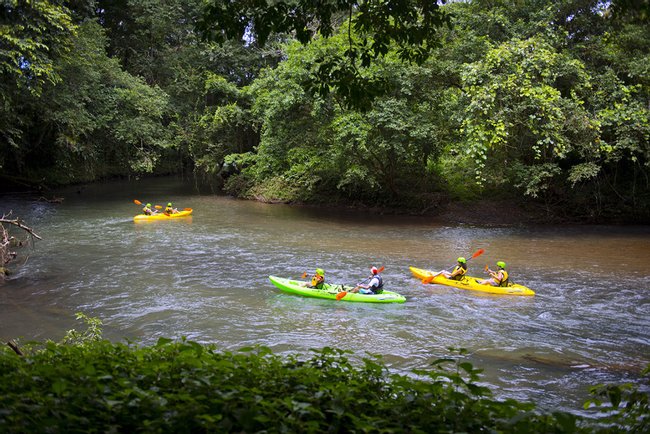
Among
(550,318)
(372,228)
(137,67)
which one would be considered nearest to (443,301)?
(550,318)

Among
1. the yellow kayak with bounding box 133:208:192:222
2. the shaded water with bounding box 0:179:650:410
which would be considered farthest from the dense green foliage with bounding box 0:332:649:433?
the yellow kayak with bounding box 133:208:192:222

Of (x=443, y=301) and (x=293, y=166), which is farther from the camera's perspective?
(x=293, y=166)

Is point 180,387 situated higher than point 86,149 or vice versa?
point 86,149

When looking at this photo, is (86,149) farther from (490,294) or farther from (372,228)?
(490,294)

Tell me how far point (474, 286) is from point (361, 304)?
2.88 metres

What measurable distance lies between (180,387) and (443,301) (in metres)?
9.34

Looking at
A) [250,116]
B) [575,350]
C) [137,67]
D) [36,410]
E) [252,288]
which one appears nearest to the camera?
[36,410]

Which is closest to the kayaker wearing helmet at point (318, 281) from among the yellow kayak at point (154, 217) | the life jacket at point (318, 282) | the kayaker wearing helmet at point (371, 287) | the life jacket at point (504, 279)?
the life jacket at point (318, 282)

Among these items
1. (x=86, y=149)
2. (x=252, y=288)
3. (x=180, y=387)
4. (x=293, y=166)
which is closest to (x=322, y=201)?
(x=293, y=166)

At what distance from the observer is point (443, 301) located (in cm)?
1214

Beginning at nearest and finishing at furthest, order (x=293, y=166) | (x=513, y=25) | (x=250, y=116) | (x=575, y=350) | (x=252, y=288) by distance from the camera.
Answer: (x=575, y=350) → (x=252, y=288) → (x=513, y=25) → (x=293, y=166) → (x=250, y=116)

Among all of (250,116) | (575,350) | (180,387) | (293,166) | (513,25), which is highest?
(513,25)

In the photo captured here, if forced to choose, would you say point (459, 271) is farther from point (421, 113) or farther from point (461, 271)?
point (421, 113)

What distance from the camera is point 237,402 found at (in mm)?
3203
